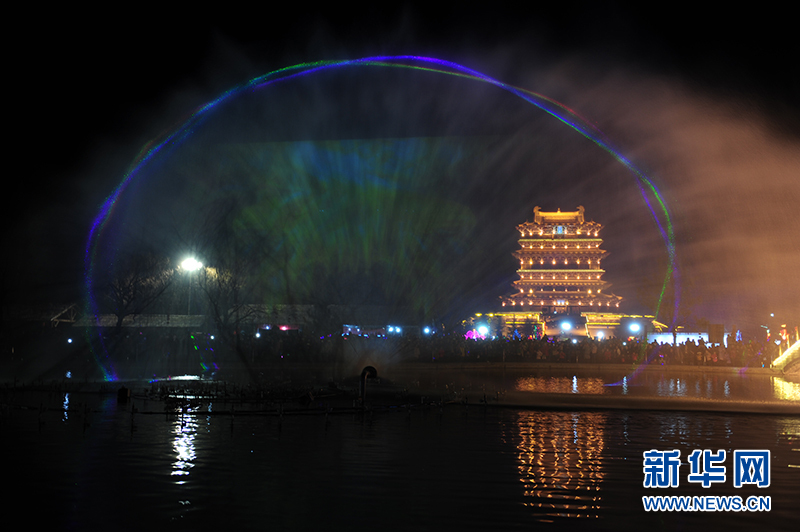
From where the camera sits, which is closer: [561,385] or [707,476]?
[707,476]

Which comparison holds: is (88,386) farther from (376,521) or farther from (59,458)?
(376,521)

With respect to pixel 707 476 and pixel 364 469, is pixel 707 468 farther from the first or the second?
pixel 364 469

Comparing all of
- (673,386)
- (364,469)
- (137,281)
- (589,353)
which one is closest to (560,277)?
(589,353)

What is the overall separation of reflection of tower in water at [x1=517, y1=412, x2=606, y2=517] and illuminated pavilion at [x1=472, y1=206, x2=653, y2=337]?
64.5 m

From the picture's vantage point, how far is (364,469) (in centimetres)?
1184

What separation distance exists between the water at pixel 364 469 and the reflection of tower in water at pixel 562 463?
47 millimetres

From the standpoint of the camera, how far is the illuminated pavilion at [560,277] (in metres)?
85.2

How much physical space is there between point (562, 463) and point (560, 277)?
82.9 m

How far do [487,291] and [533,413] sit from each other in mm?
88055

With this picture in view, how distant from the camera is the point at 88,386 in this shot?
84.5ft

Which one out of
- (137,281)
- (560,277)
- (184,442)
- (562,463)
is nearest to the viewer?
(562,463)

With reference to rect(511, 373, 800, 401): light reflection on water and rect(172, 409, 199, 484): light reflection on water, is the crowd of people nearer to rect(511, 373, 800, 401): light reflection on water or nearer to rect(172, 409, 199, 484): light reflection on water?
rect(511, 373, 800, 401): light reflection on water

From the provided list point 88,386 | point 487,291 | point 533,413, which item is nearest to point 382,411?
point 533,413

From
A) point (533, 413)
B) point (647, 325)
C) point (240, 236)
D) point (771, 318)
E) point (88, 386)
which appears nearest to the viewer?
point (533, 413)
